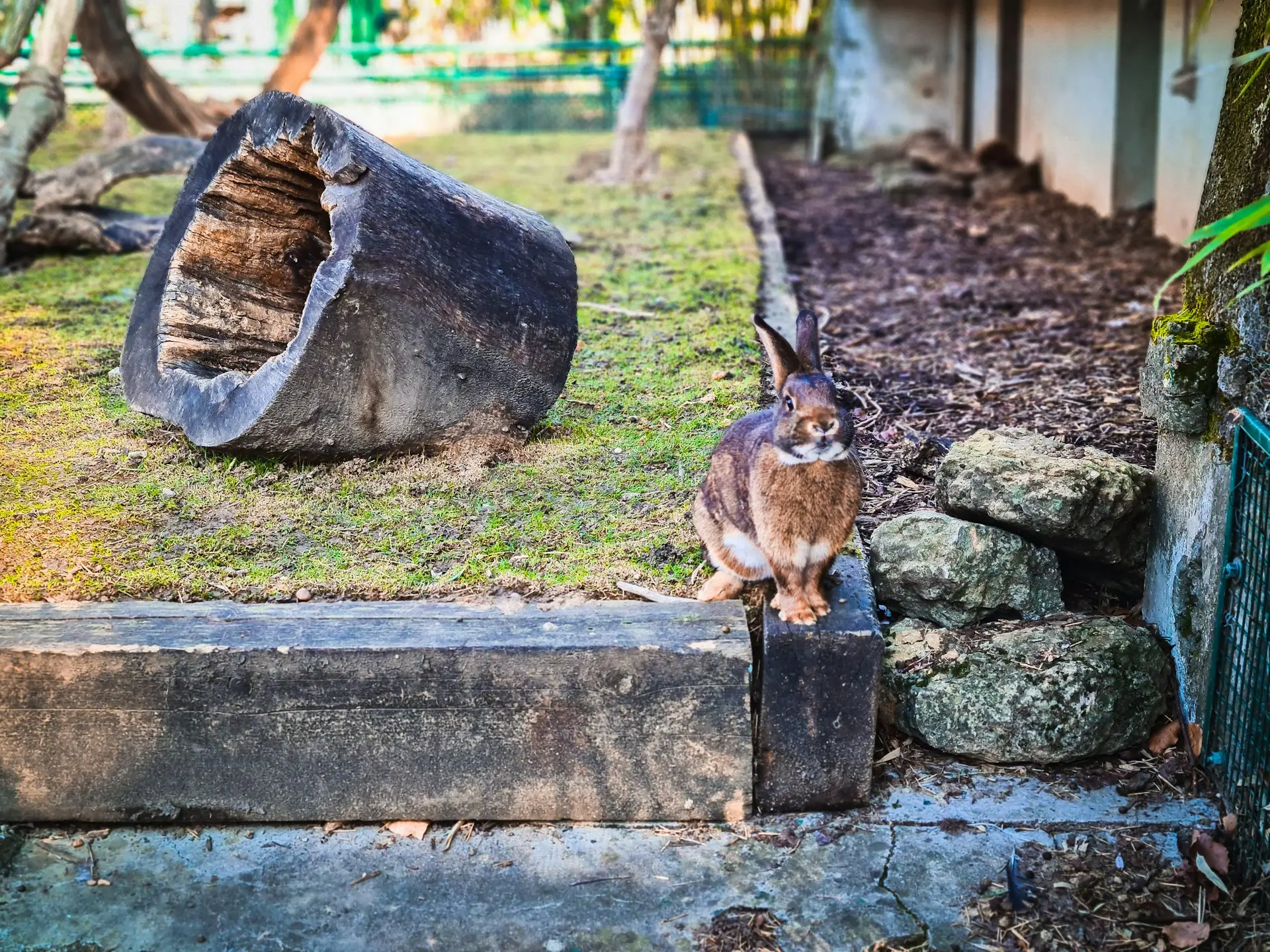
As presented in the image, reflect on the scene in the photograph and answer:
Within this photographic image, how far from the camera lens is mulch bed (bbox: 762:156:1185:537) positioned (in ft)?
17.0

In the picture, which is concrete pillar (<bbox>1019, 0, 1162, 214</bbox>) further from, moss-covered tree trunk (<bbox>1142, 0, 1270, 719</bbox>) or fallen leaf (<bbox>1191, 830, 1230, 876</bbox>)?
fallen leaf (<bbox>1191, 830, 1230, 876</bbox>)

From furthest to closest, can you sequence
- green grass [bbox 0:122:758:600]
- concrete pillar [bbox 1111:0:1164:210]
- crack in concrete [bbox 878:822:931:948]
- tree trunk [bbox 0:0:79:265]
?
concrete pillar [bbox 1111:0:1164:210]
tree trunk [bbox 0:0:79:265]
green grass [bbox 0:122:758:600]
crack in concrete [bbox 878:822:931:948]

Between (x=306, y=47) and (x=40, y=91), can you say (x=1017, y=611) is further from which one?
(x=306, y=47)

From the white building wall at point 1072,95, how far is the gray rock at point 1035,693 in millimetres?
6876

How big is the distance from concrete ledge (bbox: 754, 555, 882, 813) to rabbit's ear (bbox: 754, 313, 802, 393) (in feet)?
2.11

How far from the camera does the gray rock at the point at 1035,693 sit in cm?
354

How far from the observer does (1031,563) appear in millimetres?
3854

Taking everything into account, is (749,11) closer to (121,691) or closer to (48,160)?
(48,160)

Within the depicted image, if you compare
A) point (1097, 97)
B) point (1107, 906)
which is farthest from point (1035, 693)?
point (1097, 97)

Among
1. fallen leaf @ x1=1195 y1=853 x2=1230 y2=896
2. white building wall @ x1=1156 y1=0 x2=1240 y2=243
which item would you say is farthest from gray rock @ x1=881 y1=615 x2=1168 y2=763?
white building wall @ x1=1156 y1=0 x2=1240 y2=243

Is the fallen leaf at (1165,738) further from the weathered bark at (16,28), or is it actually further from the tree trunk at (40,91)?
the weathered bark at (16,28)

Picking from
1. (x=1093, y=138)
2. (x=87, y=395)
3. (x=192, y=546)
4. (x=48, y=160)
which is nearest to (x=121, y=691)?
(x=192, y=546)

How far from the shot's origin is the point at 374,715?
3.33 metres

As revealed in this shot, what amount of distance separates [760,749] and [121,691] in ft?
5.49
